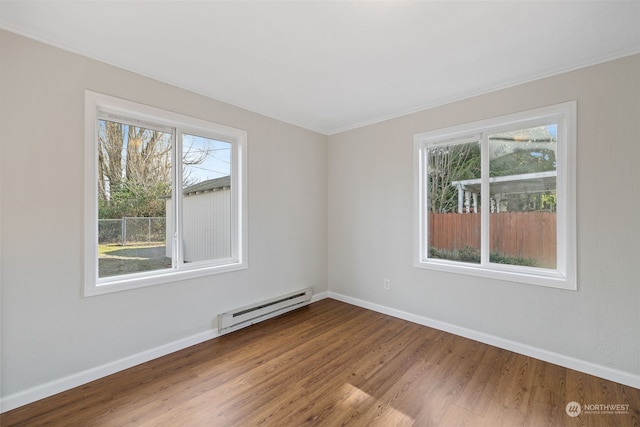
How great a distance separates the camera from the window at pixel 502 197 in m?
2.30

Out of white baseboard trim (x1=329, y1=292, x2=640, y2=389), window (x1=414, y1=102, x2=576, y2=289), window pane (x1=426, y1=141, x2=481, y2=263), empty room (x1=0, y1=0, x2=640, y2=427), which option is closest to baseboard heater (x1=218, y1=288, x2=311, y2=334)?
empty room (x1=0, y1=0, x2=640, y2=427)

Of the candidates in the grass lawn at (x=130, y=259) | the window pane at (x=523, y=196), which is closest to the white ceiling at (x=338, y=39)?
the window pane at (x=523, y=196)

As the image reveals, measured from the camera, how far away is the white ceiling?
5.24 feet

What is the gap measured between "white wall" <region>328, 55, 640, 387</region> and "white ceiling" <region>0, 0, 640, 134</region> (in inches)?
9.1

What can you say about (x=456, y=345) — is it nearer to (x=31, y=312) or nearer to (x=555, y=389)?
(x=555, y=389)

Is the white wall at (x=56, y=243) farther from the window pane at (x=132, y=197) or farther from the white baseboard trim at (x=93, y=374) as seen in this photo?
the window pane at (x=132, y=197)

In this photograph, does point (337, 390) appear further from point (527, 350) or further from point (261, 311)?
point (527, 350)

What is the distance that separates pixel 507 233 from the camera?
2.61 m

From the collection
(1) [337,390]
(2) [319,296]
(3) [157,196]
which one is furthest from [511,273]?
(3) [157,196]

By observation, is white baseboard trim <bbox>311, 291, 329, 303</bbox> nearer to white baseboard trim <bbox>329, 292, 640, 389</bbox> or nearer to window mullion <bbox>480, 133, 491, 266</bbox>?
white baseboard trim <bbox>329, 292, 640, 389</bbox>

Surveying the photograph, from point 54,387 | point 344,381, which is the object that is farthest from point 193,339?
point 344,381

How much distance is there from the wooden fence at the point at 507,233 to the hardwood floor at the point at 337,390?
96 centimetres

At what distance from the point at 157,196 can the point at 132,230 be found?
0.37 metres

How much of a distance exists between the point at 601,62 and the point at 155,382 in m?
4.29
